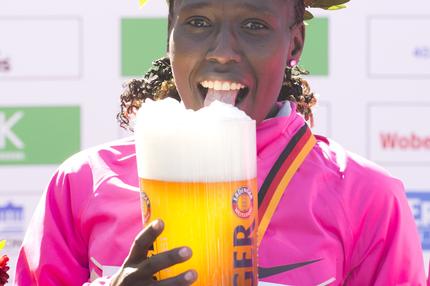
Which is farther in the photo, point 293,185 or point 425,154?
point 425,154

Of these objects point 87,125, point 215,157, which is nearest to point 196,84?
point 215,157

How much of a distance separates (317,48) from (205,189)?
282 cm

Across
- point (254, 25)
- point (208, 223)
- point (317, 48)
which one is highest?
point (317, 48)

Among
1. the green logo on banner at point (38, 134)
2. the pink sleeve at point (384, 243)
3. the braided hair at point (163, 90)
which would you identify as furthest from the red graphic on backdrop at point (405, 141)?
the pink sleeve at point (384, 243)

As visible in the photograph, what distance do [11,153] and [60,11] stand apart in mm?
691

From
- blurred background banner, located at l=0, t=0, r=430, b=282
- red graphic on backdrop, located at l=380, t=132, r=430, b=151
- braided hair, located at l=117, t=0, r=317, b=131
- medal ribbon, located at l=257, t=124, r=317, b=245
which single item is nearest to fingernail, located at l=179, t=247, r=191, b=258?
medal ribbon, located at l=257, t=124, r=317, b=245

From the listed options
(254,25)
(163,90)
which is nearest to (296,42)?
(254,25)

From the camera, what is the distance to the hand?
1.17 meters

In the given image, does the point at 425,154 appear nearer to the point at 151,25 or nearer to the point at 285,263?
the point at 151,25

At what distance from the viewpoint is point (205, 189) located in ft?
3.97

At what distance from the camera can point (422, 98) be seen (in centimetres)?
394

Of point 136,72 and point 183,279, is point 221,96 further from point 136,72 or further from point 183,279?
point 136,72

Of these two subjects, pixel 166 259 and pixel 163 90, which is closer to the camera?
pixel 166 259

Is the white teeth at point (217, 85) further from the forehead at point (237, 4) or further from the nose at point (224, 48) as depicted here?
the forehead at point (237, 4)
